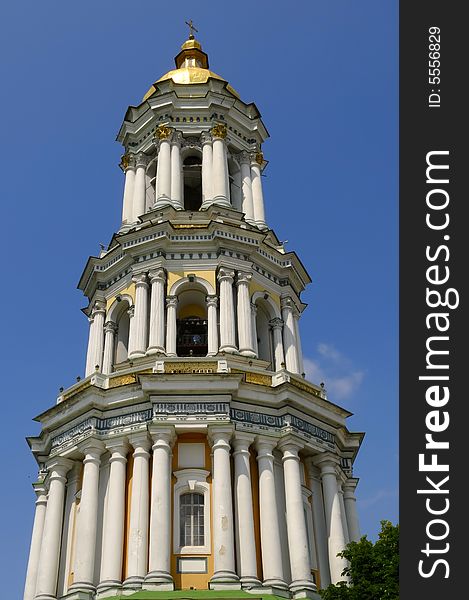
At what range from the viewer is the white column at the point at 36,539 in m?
23.4

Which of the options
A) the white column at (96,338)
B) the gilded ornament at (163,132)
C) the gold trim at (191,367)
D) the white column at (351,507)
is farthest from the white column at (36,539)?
the gilded ornament at (163,132)

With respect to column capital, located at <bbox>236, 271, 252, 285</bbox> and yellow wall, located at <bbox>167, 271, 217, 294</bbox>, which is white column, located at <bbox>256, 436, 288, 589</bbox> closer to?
column capital, located at <bbox>236, 271, 252, 285</bbox>

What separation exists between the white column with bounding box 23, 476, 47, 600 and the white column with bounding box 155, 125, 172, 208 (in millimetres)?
10167

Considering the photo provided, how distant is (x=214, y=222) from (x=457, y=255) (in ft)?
47.8

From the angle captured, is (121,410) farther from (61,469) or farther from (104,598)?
(104,598)

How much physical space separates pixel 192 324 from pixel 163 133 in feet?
25.4

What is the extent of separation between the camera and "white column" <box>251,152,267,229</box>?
29403 millimetres

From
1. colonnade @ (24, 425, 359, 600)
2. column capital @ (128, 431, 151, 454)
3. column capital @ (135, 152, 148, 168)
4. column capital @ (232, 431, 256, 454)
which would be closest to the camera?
colonnade @ (24, 425, 359, 600)

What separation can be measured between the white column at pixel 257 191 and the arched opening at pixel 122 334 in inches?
223

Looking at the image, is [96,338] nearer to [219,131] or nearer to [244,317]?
[244,317]

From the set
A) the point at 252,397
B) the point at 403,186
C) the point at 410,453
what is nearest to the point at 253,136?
the point at 252,397

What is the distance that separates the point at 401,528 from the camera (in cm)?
1198

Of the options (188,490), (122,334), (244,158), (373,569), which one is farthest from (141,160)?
(373,569)

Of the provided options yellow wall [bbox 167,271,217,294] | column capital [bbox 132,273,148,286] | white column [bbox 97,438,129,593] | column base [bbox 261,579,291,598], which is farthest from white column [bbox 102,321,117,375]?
column base [bbox 261,579,291,598]
